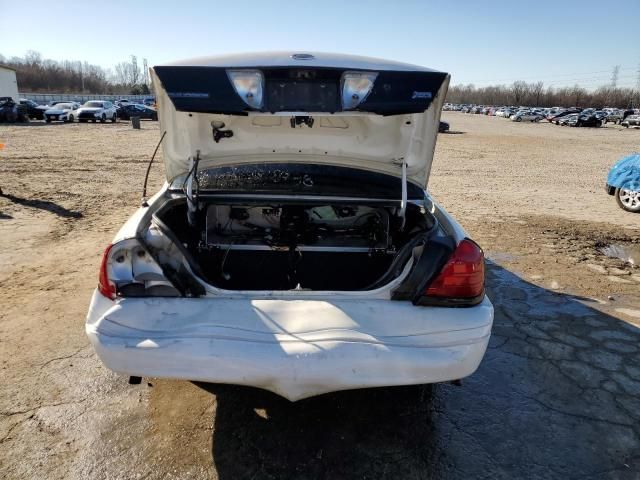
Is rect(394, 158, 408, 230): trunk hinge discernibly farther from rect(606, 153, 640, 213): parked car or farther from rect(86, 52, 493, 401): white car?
rect(606, 153, 640, 213): parked car

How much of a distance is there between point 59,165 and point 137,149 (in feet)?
15.1

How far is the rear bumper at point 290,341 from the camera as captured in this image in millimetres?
1882

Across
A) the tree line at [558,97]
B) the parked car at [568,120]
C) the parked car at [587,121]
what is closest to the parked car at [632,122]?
the parked car at [587,121]

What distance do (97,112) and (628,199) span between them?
30122mm

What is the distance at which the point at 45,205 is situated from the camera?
7242 millimetres

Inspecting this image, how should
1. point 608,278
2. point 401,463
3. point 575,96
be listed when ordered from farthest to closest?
point 575,96 → point 608,278 → point 401,463

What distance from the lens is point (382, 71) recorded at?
2.20 metres

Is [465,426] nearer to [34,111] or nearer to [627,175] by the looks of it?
[627,175]

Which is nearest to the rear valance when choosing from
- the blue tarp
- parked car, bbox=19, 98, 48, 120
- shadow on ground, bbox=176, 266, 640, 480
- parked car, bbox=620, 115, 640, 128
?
shadow on ground, bbox=176, 266, 640, 480

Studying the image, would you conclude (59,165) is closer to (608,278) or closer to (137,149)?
(137,149)

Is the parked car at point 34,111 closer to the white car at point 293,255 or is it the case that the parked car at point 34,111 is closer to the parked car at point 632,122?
the white car at point 293,255

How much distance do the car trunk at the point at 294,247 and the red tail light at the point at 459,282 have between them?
18.1 inches

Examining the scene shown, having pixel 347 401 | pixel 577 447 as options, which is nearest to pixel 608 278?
pixel 577 447

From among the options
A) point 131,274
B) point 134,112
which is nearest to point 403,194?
point 131,274
